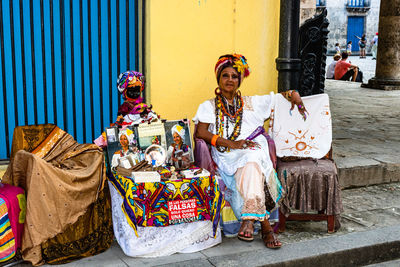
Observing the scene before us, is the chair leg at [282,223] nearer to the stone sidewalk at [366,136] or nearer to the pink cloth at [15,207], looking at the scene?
the stone sidewalk at [366,136]

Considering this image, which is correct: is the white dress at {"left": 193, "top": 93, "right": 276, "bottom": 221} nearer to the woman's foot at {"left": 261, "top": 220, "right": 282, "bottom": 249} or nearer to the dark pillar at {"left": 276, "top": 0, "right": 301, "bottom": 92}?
the woman's foot at {"left": 261, "top": 220, "right": 282, "bottom": 249}

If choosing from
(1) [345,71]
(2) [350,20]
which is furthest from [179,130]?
(2) [350,20]

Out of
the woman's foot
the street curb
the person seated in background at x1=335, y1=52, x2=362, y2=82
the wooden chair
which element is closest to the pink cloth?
the street curb

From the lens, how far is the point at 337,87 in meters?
14.1

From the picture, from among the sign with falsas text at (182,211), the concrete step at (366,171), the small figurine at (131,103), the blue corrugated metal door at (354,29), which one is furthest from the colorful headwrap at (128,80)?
the blue corrugated metal door at (354,29)

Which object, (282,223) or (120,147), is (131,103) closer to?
(120,147)

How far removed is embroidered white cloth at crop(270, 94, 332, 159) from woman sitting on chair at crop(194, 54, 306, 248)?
0.08 m

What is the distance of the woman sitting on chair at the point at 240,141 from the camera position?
396 centimetres

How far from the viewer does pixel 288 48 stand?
5.32 metres

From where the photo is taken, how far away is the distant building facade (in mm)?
35875

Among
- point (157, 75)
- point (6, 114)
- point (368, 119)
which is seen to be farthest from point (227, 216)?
Result: point (368, 119)

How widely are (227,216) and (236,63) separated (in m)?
1.32

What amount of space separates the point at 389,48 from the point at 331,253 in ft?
36.2

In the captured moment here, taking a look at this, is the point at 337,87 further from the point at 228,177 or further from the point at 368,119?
the point at 228,177
